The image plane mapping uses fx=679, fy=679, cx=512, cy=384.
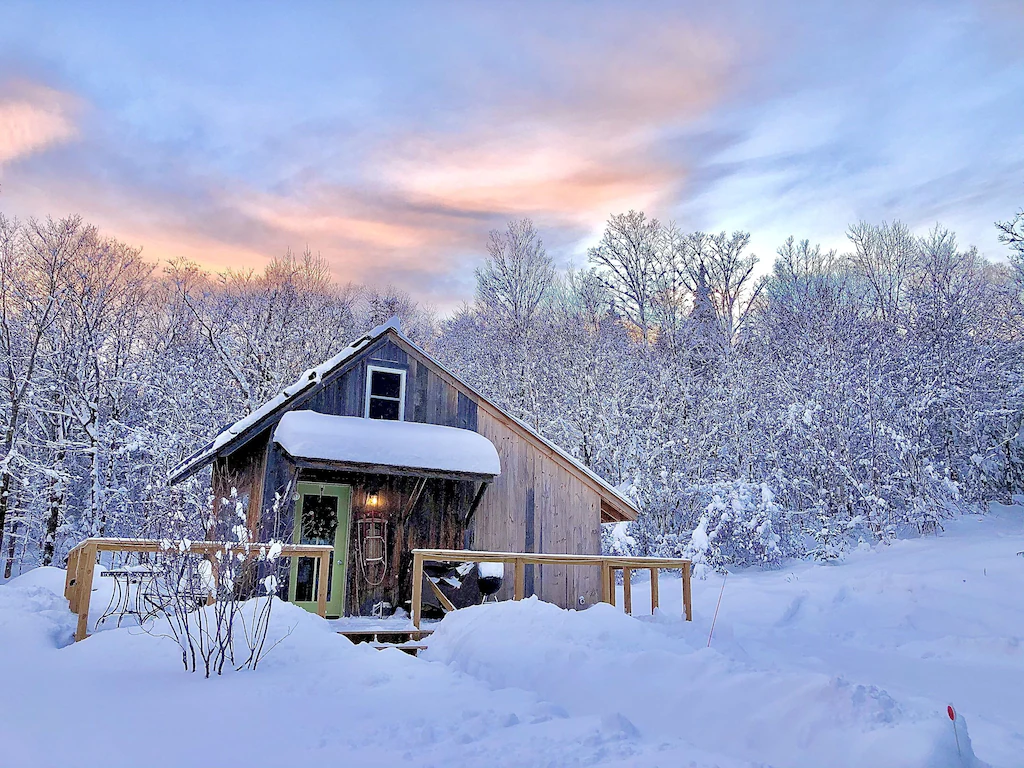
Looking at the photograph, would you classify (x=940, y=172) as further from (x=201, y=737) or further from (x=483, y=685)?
(x=201, y=737)

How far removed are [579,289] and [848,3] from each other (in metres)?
13.8

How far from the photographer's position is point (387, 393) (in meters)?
12.0

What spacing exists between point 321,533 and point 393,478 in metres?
1.49

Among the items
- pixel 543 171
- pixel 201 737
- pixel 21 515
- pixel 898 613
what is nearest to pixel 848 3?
pixel 543 171

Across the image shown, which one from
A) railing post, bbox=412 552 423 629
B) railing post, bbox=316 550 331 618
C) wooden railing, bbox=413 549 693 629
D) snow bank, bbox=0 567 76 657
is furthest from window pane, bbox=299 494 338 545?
railing post, bbox=316 550 331 618

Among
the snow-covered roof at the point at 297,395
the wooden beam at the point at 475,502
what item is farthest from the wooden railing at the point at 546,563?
the snow-covered roof at the point at 297,395

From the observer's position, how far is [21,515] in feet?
64.2

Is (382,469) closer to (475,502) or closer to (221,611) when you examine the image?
(475,502)

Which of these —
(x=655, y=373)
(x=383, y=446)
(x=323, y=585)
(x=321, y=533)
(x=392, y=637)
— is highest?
(x=655, y=373)

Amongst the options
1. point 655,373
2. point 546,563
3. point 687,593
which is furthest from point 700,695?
point 655,373

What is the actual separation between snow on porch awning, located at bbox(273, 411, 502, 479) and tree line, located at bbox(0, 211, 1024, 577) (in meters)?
7.06

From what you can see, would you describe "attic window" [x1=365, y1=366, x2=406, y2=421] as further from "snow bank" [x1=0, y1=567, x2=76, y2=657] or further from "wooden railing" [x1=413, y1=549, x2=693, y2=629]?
"snow bank" [x1=0, y1=567, x2=76, y2=657]

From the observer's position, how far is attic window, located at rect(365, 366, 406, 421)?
39.1ft

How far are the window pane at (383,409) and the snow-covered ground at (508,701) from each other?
18.0 feet
